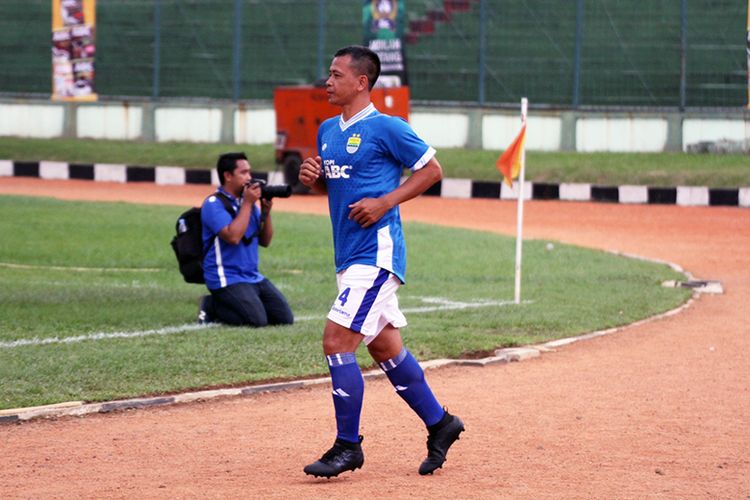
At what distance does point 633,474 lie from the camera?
6.42 m

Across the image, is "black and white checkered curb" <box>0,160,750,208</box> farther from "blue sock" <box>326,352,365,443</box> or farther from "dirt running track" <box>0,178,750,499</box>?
"blue sock" <box>326,352,365,443</box>

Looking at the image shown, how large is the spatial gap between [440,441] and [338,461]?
0.50 metres

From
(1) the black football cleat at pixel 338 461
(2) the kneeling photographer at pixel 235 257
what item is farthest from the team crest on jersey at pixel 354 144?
(2) the kneeling photographer at pixel 235 257

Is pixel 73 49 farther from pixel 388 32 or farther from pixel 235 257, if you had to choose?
pixel 235 257

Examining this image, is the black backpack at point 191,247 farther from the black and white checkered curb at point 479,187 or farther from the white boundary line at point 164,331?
the black and white checkered curb at point 479,187

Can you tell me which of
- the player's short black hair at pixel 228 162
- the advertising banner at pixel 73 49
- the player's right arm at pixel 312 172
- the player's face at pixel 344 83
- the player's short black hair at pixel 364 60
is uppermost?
the advertising banner at pixel 73 49

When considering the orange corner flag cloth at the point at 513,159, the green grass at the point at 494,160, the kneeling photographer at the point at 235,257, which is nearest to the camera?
the kneeling photographer at the point at 235,257

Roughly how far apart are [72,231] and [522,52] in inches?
509

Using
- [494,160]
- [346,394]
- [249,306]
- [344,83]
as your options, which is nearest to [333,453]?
[346,394]

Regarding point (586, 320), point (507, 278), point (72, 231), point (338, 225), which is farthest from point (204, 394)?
point (72, 231)

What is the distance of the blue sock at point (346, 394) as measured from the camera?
638 centimetres

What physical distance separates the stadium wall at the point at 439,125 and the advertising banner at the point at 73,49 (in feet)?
1.92

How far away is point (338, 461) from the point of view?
6.27 meters

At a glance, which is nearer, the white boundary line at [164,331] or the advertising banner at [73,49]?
the white boundary line at [164,331]
